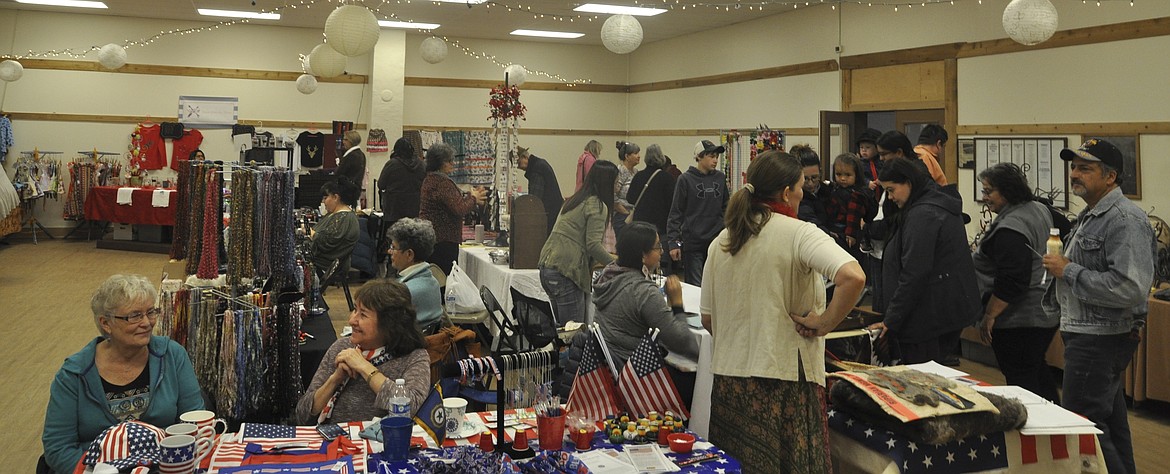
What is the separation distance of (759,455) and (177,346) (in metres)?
1.99

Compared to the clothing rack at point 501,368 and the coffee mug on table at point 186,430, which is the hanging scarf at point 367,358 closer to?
the clothing rack at point 501,368

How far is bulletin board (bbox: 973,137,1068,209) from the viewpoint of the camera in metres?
7.47

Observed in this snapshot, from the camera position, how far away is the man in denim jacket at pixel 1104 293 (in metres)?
3.45

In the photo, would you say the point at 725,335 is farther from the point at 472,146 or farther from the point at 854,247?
the point at 472,146

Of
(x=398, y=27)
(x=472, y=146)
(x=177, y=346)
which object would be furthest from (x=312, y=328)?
(x=398, y=27)

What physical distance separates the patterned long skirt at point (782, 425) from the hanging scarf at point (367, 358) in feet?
4.09

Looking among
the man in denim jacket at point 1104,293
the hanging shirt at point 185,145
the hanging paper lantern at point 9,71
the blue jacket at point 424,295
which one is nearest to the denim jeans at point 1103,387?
the man in denim jacket at point 1104,293

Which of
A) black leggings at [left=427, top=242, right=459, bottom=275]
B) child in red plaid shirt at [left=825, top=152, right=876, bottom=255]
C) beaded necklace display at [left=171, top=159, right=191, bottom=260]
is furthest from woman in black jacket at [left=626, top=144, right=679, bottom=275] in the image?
beaded necklace display at [left=171, top=159, right=191, bottom=260]

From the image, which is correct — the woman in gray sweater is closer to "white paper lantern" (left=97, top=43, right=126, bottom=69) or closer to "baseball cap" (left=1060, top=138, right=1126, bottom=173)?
"baseball cap" (left=1060, top=138, right=1126, bottom=173)

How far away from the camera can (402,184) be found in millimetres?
7602

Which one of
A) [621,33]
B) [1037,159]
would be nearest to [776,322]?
[621,33]

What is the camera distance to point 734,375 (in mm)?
2934

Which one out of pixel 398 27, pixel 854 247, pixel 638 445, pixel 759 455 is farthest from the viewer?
pixel 398 27

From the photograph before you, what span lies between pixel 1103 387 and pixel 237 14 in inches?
466
